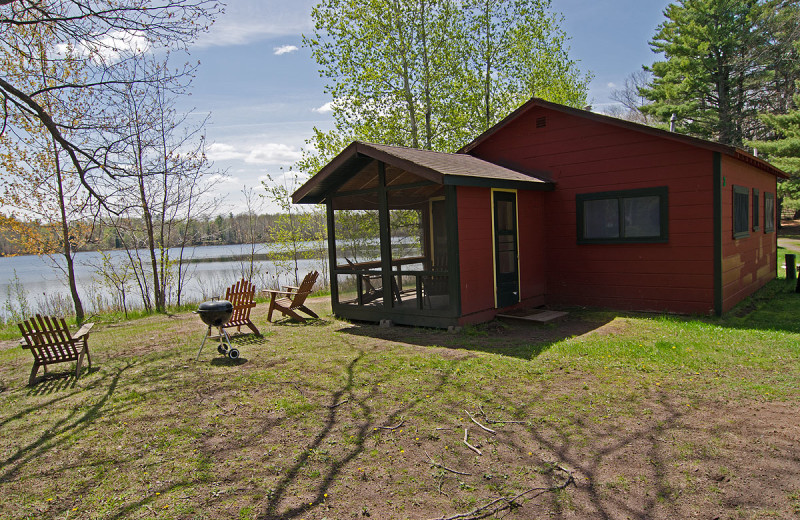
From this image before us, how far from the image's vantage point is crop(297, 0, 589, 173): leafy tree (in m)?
14.7

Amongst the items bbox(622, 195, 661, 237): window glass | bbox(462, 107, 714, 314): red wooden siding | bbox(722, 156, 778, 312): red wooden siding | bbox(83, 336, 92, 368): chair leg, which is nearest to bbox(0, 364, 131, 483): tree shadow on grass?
bbox(83, 336, 92, 368): chair leg

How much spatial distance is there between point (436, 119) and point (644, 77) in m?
30.2

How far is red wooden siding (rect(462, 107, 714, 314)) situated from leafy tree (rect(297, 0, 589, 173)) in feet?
21.2

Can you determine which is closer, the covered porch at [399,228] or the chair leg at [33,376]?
the chair leg at [33,376]

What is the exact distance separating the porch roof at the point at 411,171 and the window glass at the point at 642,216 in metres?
1.39

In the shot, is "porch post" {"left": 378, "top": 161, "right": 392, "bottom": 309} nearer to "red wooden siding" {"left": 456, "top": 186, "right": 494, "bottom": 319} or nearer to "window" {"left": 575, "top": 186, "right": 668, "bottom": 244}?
"red wooden siding" {"left": 456, "top": 186, "right": 494, "bottom": 319}

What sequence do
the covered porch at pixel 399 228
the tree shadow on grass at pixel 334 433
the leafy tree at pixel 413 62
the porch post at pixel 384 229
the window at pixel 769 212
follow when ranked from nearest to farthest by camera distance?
the tree shadow on grass at pixel 334 433
the covered porch at pixel 399 228
the porch post at pixel 384 229
the window at pixel 769 212
the leafy tree at pixel 413 62

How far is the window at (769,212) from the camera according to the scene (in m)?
10.7

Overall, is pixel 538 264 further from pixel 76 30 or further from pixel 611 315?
pixel 76 30

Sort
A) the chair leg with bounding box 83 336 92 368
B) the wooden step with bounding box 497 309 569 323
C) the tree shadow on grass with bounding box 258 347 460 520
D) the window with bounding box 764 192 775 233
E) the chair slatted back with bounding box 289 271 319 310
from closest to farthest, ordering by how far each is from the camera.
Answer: the tree shadow on grass with bounding box 258 347 460 520
the chair leg with bounding box 83 336 92 368
the wooden step with bounding box 497 309 569 323
the chair slatted back with bounding box 289 271 319 310
the window with bounding box 764 192 775 233

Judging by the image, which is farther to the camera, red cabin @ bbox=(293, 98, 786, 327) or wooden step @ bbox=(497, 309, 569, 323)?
wooden step @ bbox=(497, 309, 569, 323)

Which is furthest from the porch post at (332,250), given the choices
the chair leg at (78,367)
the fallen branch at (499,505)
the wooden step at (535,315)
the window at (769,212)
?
the window at (769,212)

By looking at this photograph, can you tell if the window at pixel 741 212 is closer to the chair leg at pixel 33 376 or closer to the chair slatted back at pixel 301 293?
the chair slatted back at pixel 301 293

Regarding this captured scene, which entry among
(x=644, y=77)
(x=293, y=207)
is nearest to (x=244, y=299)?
(x=293, y=207)
